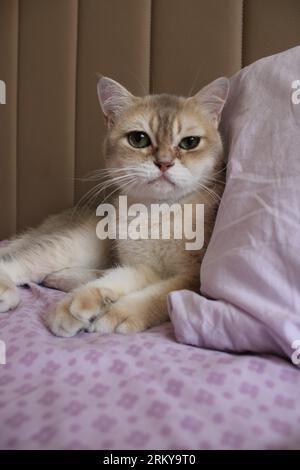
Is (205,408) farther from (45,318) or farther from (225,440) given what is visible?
(45,318)

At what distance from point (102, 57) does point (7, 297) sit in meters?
1.02

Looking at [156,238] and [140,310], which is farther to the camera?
[156,238]

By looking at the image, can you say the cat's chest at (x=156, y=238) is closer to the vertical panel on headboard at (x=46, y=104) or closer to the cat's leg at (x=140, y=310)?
the cat's leg at (x=140, y=310)

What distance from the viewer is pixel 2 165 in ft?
5.52

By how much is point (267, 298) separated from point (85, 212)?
2.78 ft

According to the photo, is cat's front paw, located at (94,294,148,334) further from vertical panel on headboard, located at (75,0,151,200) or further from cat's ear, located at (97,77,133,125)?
vertical panel on headboard, located at (75,0,151,200)

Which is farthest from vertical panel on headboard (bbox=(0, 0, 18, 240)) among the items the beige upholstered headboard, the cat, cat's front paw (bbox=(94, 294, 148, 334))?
cat's front paw (bbox=(94, 294, 148, 334))

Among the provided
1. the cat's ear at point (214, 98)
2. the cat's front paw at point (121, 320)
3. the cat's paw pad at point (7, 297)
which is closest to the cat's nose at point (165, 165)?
the cat's ear at point (214, 98)

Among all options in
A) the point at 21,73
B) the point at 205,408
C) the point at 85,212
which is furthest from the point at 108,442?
the point at 21,73

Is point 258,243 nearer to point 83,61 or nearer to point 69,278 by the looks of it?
point 69,278

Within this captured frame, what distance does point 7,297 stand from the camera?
0.92 meters

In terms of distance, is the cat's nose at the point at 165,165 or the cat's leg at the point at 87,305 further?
the cat's nose at the point at 165,165

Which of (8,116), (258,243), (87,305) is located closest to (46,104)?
(8,116)

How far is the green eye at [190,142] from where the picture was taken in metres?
1.01
